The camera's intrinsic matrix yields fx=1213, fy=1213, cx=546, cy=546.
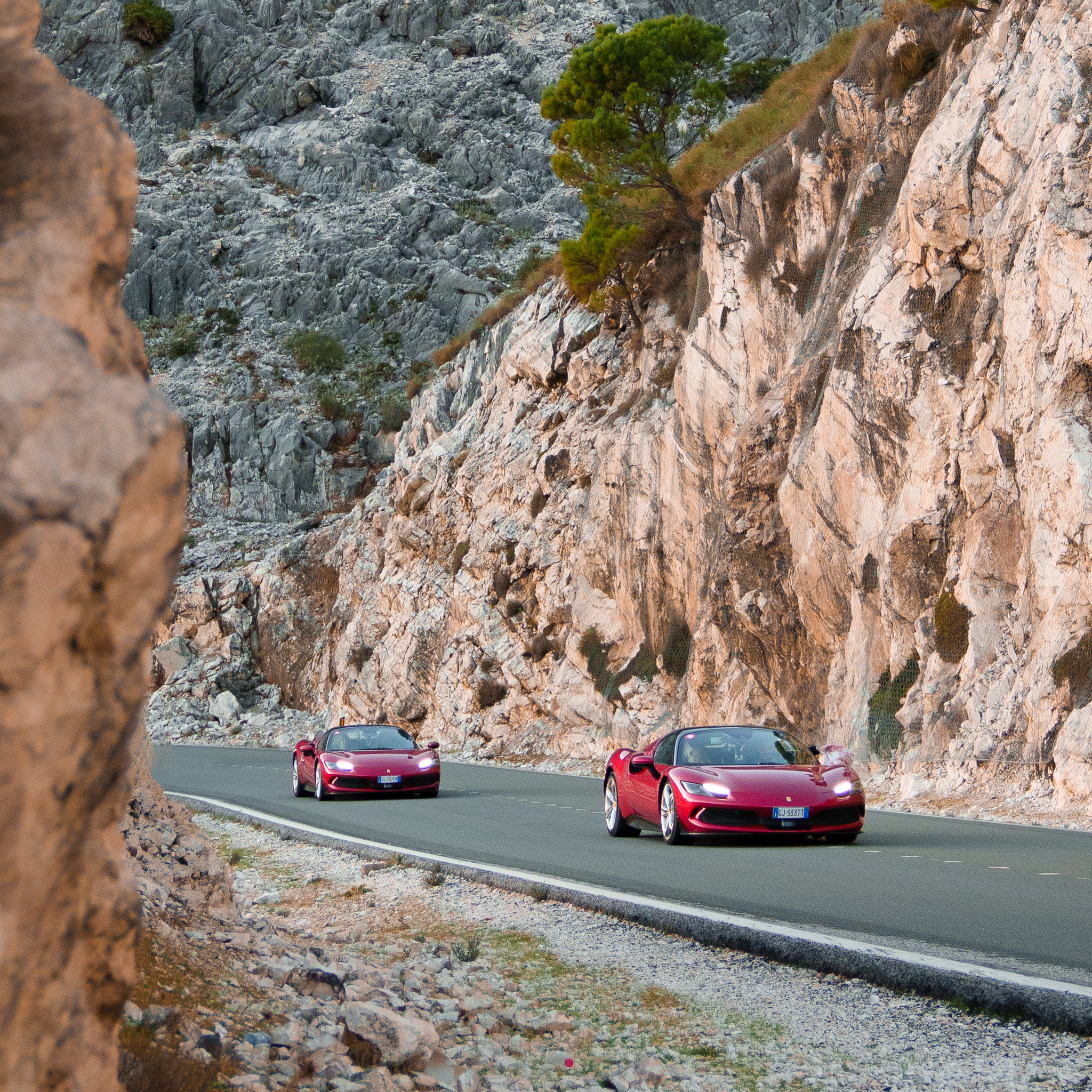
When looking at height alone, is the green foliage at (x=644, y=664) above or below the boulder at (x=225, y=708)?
above

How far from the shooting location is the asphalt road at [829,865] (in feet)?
25.2

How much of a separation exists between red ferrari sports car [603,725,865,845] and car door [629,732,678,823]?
10 millimetres

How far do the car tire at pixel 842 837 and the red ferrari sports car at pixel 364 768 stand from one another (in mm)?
8522

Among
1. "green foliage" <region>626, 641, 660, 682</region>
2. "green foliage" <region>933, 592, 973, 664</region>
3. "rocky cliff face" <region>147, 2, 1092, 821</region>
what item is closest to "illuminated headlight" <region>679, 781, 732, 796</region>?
"rocky cliff face" <region>147, 2, 1092, 821</region>

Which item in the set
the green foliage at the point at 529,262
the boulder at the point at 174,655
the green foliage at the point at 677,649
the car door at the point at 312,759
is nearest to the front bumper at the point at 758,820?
the car door at the point at 312,759

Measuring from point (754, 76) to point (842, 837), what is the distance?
44790 millimetres

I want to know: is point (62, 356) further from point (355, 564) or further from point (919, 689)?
point (355, 564)

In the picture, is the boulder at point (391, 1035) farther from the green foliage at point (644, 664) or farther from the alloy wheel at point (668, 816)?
the green foliage at point (644, 664)

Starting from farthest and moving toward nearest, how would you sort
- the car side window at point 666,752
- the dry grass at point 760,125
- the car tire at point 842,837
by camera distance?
the dry grass at point 760,125, the car side window at point 666,752, the car tire at point 842,837

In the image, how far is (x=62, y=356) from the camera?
224cm

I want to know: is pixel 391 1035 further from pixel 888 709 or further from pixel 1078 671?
pixel 888 709

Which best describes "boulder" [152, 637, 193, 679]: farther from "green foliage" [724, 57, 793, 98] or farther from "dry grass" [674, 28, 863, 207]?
"green foliage" [724, 57, 793, 98]

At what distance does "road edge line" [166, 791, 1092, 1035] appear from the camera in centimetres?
558

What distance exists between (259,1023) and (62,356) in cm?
359
